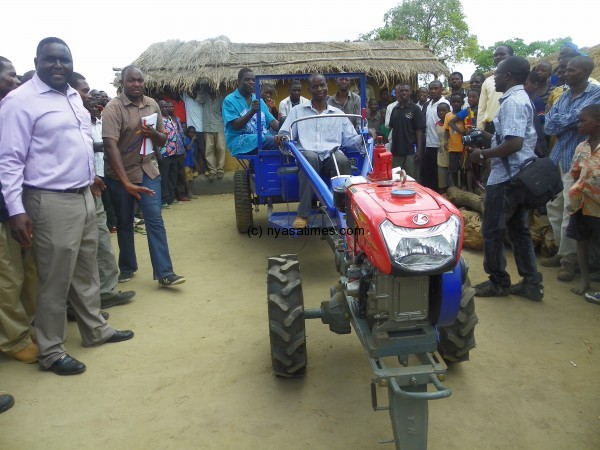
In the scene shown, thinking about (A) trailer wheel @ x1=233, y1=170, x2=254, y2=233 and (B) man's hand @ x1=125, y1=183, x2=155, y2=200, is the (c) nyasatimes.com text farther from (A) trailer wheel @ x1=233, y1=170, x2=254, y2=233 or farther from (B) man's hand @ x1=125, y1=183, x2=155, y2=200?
(B) man's hand @ x1=125, y1=183, x2=155, y2=200

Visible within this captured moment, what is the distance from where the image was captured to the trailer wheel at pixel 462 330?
321 centimetres

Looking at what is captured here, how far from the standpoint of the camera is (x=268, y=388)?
11.0ft

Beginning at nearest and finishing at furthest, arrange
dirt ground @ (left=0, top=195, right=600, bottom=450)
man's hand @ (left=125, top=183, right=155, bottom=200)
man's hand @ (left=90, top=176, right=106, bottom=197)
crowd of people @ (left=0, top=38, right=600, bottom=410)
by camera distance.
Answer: dirt ground @ (left=0, top=195, right=600, bottom=450) → crowd of people @ (left=0, top=38, right=600, bottom=410) → man's hand @ (left=90, top=176, right=106, bottom=197) → man's hand @ (left=125, top=183, right=155, bottom=200)

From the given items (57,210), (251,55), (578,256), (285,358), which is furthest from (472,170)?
(251,55)

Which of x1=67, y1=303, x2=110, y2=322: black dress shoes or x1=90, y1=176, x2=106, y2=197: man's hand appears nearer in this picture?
x1=90, y1=176, x2=106, y2=197: man's hand

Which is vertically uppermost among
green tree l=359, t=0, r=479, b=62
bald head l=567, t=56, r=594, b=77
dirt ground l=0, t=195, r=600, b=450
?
green tree l=359, t=0, r=479, b=62

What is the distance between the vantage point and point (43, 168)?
3.47 meters

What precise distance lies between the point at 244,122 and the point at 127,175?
1877 millimetres

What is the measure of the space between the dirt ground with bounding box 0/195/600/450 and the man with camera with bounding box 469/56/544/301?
0.21 m

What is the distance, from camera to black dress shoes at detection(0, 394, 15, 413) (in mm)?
3180

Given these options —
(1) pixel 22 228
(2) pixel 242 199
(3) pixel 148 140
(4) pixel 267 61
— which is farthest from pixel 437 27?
(1) pixel 22 228

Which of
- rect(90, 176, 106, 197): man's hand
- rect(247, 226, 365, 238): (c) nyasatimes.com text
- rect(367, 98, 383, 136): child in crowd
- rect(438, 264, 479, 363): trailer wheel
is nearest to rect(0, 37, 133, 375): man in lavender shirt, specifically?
rect(90, 176, 106, 197): man's hand

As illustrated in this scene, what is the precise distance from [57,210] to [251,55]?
913 cm

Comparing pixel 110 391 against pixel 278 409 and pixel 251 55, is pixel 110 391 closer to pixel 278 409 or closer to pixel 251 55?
pixel 278 409
